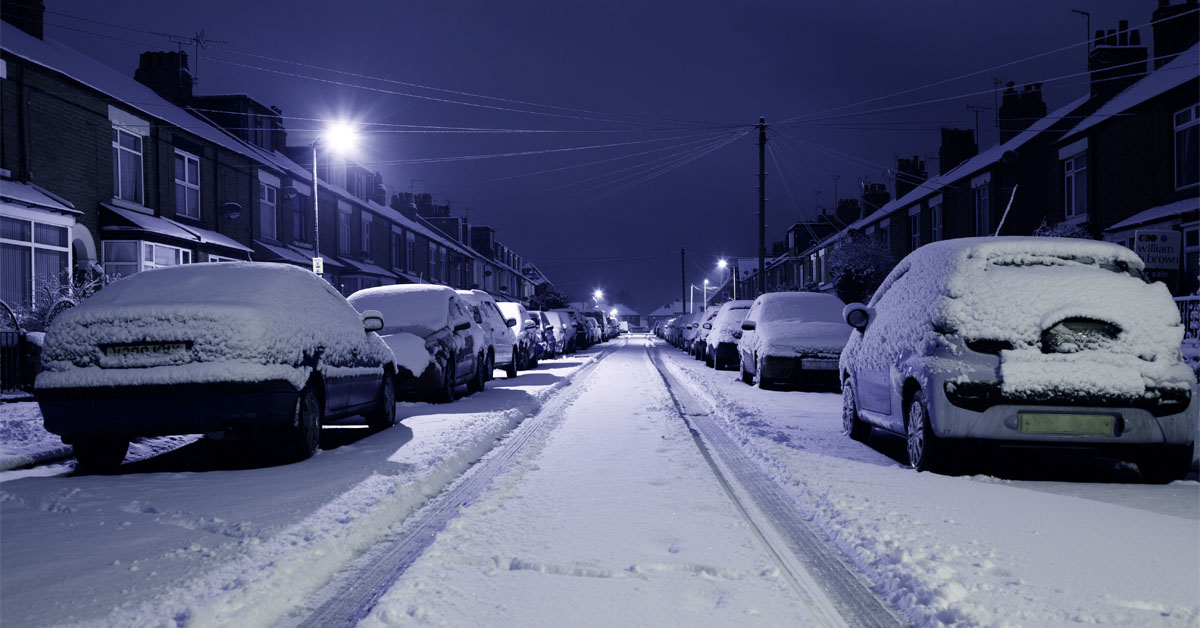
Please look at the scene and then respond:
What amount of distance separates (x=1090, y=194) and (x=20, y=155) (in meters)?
27.3

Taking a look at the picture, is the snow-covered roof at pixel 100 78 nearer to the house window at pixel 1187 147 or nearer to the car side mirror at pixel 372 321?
the car side mirror at pixel 372 321

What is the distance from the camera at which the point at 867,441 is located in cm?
853

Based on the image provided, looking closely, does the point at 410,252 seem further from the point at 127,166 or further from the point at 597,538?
the point at 597,538

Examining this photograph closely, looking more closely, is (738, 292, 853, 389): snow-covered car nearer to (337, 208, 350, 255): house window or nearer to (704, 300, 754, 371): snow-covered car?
(704, 300, 754, 371): snow-covered car

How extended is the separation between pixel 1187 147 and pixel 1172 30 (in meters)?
6.28

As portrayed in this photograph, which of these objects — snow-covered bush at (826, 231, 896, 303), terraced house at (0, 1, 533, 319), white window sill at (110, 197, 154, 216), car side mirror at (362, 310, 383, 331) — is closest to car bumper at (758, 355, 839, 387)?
car side mirror at (362, 310, 383, 331)

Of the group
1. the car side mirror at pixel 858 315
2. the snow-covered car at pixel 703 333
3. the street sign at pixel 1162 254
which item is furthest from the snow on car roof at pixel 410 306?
the snow-covered car at pixel 703 333

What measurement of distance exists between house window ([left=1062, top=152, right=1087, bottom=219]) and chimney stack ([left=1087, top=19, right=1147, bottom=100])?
261 centimetres

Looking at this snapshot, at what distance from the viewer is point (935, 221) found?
122 feet

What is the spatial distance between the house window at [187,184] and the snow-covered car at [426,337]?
46.7 feet

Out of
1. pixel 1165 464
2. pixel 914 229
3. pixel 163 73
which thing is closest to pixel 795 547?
pixel 1165 464

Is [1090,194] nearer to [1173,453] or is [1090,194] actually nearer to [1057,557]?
[1173,453]

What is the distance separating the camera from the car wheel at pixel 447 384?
1212 cm

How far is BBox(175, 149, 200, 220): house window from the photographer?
79.7 ft
